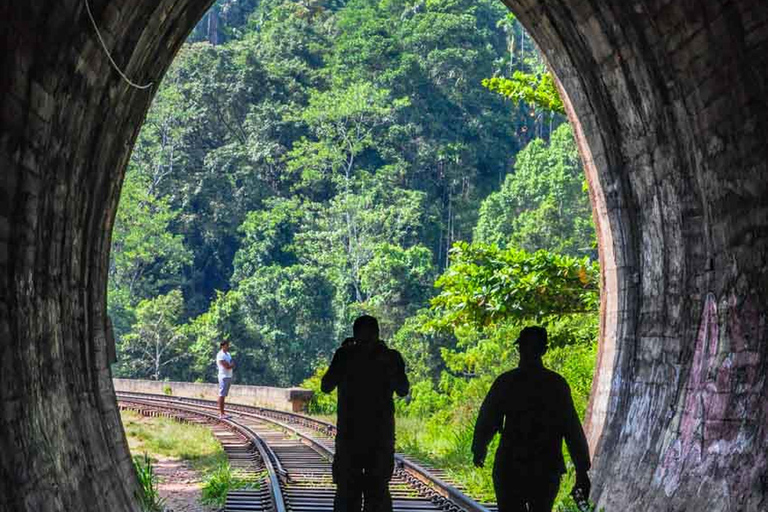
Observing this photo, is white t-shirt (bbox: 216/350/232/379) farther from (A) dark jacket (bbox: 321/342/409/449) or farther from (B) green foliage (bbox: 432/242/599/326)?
(A) dark jacket (bbox: 321/342/409/449)

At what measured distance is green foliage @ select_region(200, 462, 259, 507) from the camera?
11695mm

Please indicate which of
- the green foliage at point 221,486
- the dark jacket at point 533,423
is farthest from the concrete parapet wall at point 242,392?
the dark jacket at point 533,423

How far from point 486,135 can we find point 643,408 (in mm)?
59388

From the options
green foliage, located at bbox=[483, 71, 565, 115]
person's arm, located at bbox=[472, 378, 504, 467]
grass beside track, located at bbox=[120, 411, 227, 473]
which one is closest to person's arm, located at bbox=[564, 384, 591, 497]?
person's arm, located at bbox=[472, 378, 504, 467]

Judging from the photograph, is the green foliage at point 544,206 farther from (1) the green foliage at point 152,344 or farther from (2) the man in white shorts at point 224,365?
(2) the man in white shorts at point 224,365

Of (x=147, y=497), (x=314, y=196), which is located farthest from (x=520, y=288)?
(x=314, y=196)

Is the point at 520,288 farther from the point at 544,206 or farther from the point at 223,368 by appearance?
the point at 544,206

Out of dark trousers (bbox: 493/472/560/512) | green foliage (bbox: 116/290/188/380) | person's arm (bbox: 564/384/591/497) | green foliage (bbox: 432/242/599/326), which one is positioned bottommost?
dark trousers (bbox: 493/472/560/512)

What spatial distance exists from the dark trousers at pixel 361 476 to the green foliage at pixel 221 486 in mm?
3676

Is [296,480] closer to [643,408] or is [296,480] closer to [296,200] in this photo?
[643,408]

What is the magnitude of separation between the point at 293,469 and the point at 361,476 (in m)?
6.80

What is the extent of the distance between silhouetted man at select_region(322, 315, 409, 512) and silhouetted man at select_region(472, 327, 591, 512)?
1198 millimetres

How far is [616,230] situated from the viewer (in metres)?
11.0

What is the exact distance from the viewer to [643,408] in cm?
974
